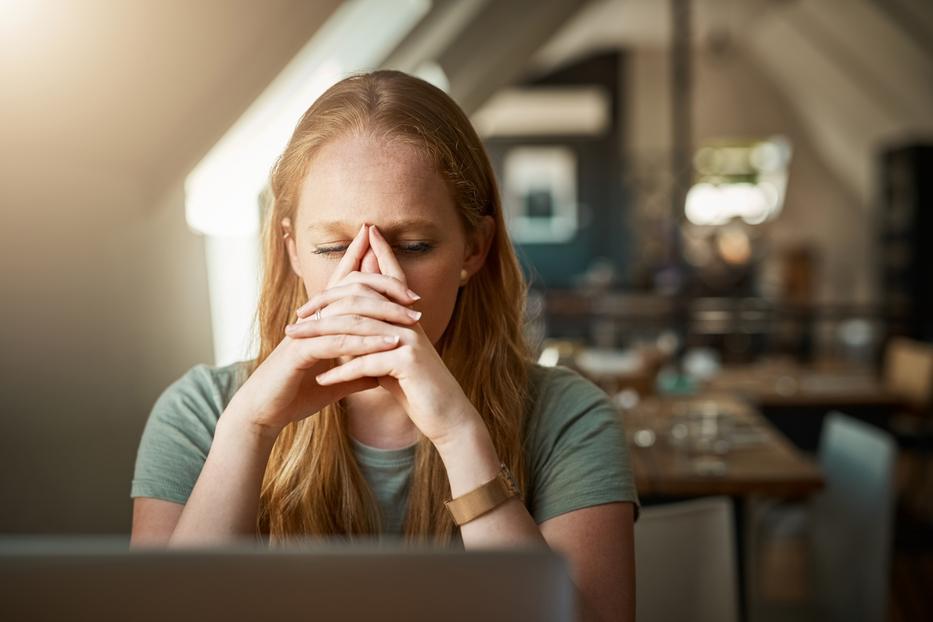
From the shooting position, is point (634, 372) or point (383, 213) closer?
point (383, 213)

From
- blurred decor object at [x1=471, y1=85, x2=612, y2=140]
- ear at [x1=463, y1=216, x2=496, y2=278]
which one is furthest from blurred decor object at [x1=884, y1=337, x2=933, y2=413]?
blurred decor object at [x1=471, y1=85, x2=612, y2=140]

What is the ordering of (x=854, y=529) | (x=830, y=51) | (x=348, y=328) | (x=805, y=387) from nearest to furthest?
(x=348, y=328) < (x=854, y=529) < (x=805, y=387) < (x=830, y=51)

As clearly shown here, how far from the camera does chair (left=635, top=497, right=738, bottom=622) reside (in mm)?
1563

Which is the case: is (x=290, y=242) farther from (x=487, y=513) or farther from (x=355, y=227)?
(x=487, y=513)

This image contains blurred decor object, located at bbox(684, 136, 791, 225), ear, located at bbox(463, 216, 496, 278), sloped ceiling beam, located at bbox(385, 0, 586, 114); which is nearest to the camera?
ear, located at bbox(463, 216, 496, 278)

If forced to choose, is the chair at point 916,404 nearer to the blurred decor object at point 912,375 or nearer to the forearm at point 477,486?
the blurred decor object at point 912,375

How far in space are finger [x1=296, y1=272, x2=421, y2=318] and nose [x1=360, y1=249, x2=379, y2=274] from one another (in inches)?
1.2

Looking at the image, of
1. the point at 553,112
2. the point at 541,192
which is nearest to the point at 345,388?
the point at 541,192

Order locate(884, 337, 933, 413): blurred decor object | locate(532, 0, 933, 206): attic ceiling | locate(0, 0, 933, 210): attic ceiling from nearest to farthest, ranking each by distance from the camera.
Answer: locate(0, 0, 933, 210): attic ceiling → locate(884, 337, 933, 413): blurred decor object → locate(532, 0, 933, 206): attic ceiling

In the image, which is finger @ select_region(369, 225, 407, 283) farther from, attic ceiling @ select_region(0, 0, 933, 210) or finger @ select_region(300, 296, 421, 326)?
attic ceiling @ select_region(0, 0, 933, 210)

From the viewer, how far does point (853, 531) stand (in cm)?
222

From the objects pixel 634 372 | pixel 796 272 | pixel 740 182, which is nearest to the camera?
pixel 634 372

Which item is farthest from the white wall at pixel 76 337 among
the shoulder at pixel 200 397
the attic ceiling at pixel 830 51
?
the attic ceiling at pixel 830 51

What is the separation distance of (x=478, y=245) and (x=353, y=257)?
25 centimetres
